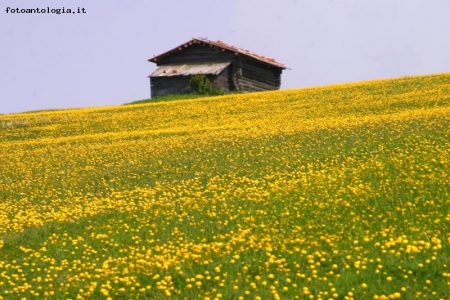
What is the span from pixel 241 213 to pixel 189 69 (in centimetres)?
4045

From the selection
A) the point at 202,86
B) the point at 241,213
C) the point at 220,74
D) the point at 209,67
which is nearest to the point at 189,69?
the point at 209,67

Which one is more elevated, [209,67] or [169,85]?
[209,67]

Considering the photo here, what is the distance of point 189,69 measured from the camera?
5247 centimetres

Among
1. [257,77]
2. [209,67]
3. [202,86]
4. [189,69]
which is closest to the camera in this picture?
[202,86]

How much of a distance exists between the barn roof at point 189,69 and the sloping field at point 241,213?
80.4ft

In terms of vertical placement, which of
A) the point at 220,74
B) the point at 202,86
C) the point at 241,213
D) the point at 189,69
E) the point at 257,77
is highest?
the point at 189,69

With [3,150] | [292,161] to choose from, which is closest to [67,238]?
[292,161]

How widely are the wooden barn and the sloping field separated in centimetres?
2489

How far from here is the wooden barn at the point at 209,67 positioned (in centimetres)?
5166

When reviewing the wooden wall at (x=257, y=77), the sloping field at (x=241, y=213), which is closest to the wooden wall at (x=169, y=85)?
the wooden wall at (x=257, y=77)

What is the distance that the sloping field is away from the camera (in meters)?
9.21

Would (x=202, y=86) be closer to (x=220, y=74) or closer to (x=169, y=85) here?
(x=220, y=74)

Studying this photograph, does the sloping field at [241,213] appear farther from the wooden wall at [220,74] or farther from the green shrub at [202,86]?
the wooden wall at [220,74]

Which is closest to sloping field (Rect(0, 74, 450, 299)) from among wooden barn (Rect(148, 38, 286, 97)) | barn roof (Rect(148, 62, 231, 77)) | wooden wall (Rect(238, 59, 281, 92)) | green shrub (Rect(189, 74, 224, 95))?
green shrub (Rect(189, 74, 224, 95))
